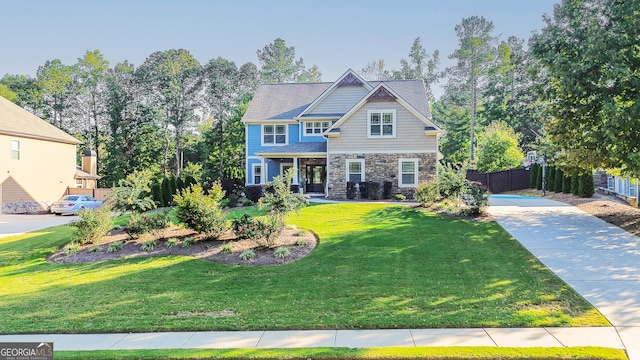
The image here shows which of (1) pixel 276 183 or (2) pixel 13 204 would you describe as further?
(2) pixel 13 204

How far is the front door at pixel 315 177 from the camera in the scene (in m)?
26.0

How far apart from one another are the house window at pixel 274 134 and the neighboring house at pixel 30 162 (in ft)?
51.6

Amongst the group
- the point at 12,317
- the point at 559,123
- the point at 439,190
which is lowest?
the point at 12,317

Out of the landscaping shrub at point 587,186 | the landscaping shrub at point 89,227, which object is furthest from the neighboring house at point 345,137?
the landscaping shrub at point 89,227

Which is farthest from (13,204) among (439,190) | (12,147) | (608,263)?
(608,263)

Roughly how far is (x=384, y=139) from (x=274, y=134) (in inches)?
341

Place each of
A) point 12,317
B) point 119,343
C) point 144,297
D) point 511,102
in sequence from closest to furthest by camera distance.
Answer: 1. point 119,343
2. point 12,317
3. point 144,297
4. point 511,102

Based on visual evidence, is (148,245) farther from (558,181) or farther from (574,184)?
(558,181)

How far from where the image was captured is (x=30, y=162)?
2664 centimetres

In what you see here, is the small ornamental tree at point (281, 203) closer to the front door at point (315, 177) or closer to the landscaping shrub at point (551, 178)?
the front door at point (315, 177)

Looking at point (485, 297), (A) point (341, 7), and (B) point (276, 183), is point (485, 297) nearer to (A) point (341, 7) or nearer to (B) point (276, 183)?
(B) point (276, 183)

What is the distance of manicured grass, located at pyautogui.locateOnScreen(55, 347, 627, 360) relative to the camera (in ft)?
15.1

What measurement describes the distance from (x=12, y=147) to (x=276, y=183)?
23201 millimetres

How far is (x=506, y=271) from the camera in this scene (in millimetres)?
8328
